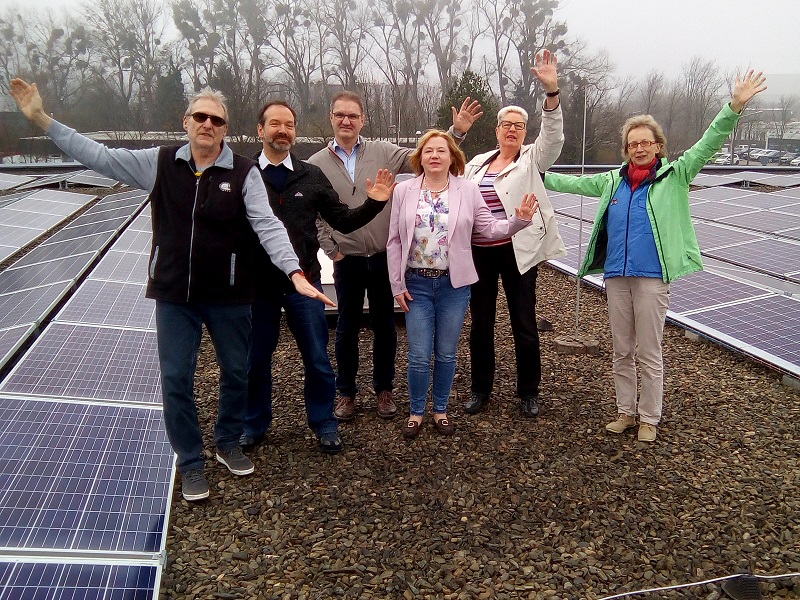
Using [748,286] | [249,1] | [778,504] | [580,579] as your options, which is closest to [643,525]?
[580,579]

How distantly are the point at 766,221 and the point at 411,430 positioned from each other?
35.8ft

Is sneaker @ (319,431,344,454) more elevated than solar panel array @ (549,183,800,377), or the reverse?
solar panel array @ (549,183,800,377)

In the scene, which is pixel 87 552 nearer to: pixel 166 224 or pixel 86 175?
pixel 166 224

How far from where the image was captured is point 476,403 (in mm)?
5191

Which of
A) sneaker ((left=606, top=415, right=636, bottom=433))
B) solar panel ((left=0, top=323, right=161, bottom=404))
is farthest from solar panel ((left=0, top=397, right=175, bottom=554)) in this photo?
sneaker ((left=606, top=415, right=636, bottom=433))

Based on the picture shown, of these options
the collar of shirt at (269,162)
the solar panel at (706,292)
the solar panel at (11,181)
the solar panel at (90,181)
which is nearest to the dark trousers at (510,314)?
the collar of shirt at (269,162)

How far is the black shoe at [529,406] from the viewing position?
5.07 meters

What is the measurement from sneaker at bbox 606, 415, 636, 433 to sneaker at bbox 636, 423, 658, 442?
13cm

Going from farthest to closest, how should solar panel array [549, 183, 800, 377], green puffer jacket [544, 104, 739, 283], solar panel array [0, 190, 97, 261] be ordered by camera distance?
1. solar panel array [0, 190, 97, 261]
2. solar panel array [549, 183, 800, 377]
3. green puffer jacket [544, 104, 739, 283]

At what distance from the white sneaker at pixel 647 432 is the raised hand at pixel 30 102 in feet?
14.4

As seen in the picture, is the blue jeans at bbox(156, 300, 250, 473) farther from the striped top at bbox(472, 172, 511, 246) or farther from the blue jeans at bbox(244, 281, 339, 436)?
the striped top at bbox(472, 172, 511, 246)

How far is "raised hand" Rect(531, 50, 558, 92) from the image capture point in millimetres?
4340

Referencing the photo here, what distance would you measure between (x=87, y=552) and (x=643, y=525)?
3.05 metres

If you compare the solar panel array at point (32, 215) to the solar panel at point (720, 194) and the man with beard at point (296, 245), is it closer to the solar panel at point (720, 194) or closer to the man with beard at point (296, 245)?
the man with beard at point (296, 245)
